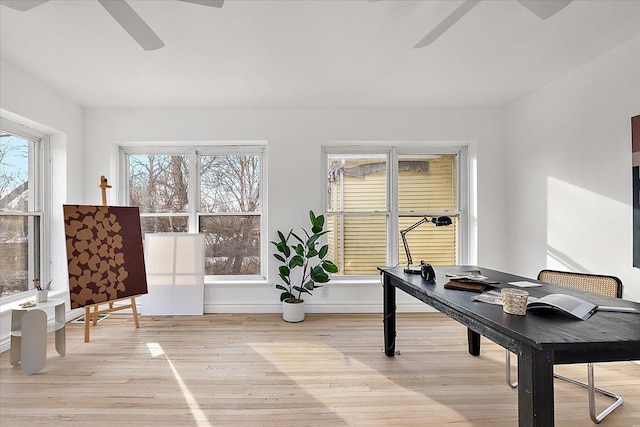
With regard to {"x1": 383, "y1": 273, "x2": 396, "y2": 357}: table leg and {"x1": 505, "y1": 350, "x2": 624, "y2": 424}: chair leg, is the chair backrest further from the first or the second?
{"x1": 383, "y1": 273, "x2": 396, "y2": 357}: table leg

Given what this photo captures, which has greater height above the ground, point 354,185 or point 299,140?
point 299,140

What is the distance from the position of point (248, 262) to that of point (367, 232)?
1659mm

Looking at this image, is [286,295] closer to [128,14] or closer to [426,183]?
[426,183]

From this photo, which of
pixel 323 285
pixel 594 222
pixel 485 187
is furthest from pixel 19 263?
pixel 594 222

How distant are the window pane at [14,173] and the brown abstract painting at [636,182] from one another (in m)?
5.66

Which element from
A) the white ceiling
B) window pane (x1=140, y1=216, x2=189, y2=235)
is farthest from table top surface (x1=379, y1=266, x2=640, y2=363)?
window pane (x1=140, y1=216, x2=189, y2=235)

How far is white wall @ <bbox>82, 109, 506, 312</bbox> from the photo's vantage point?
13.4ft

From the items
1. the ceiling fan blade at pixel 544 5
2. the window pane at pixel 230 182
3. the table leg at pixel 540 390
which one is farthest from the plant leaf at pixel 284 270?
the ceiling fan blade at pixel 544 5

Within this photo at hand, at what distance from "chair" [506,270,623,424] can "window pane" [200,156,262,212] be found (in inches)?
128

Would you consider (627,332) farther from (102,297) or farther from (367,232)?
(102,297)

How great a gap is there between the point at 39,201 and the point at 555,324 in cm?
481

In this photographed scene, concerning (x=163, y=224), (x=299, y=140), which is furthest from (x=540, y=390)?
(x=163, y=224)

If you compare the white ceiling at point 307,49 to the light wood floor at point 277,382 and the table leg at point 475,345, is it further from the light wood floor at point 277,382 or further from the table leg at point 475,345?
the light wood floor at point 277,382

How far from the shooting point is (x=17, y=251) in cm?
339
